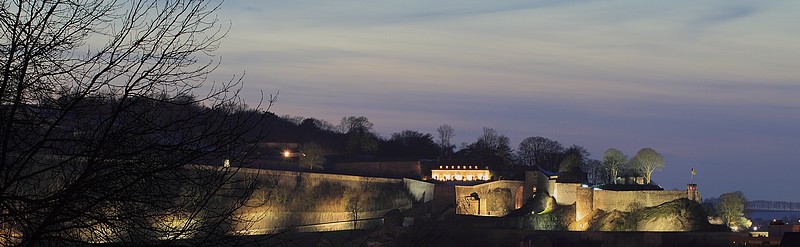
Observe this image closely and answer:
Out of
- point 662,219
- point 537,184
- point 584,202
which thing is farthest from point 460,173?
point 662,219

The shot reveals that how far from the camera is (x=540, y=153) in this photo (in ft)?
447

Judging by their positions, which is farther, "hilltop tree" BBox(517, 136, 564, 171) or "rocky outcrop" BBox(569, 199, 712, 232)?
"hilltop tree" BBox(517, 136, 564, 171)

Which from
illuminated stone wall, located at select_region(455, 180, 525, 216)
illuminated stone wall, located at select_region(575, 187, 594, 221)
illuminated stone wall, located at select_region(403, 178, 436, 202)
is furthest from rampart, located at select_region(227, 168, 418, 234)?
illuminated stone wall, located at select_region(575, 187, 594, 221)

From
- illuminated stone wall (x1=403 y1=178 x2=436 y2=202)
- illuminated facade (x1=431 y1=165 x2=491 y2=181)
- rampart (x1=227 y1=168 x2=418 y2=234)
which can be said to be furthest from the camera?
illuminated facade (x1=431 y1=165 x2=491 y2=181)

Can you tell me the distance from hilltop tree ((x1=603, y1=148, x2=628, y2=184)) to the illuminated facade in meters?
12.3

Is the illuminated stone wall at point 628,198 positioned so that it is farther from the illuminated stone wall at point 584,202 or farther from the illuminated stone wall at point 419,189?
the illuminated stone wall at point 419,189

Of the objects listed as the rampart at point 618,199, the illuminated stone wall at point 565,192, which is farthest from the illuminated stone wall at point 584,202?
the illuminated stone wall at point 565,192

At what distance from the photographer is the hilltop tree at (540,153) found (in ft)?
434

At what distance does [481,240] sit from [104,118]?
81.4m

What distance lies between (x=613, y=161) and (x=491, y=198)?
23933 mm

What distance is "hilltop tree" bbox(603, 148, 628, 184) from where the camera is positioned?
395 ft

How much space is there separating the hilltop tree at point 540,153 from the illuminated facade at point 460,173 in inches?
663

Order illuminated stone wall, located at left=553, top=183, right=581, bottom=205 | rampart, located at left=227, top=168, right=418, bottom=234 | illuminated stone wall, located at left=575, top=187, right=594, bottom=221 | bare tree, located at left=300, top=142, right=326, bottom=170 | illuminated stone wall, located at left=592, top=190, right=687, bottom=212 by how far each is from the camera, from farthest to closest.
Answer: bare tree, located at left=300, top=142, right=326, bottom=170
illuminated stone wall, located at left=553, top=183, right=581, bottom=205
illuminated stone wall, located at left=575, top=187, right=594, bottom=221
illuminated stone wall, located at left=592, top=190, right=687, bottom=212
rampart, located at left=227, top=168, right=418, bottom=234

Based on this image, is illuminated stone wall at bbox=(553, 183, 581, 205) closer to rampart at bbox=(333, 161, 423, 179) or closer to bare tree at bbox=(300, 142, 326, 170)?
rampart at bbox=(333, 161, 423, 179)
